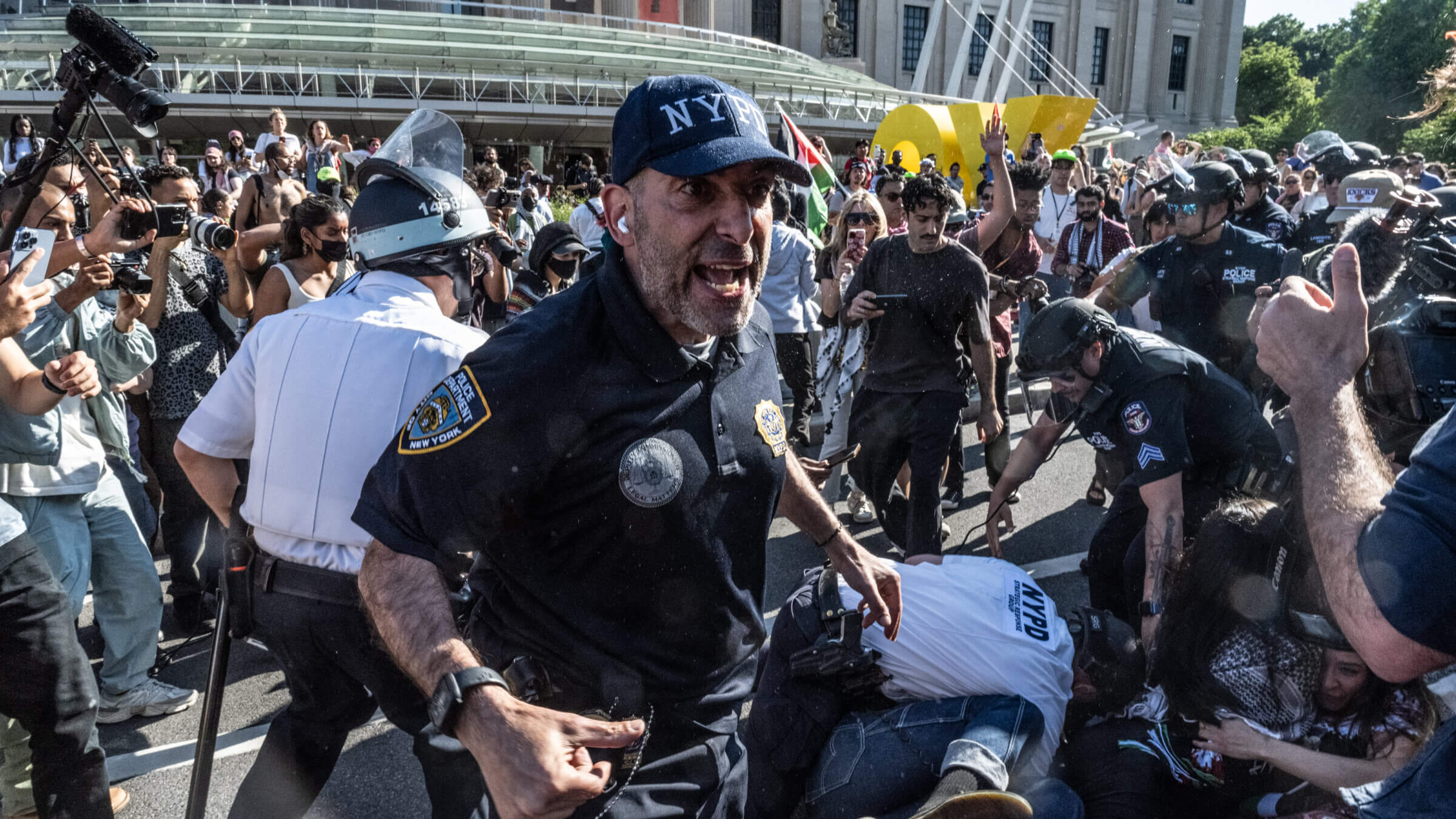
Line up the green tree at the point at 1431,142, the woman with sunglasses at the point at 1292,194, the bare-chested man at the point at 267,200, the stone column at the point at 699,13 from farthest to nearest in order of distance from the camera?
1. the stone column at the point at 699,13
2. the green tree at the point at 1431,142
3. the woman with sunglasses at the point at 1292,194
4. the bare-chested man at the point at 267,200

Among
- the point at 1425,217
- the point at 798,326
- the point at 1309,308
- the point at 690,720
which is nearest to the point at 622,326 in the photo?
the point at 690,720

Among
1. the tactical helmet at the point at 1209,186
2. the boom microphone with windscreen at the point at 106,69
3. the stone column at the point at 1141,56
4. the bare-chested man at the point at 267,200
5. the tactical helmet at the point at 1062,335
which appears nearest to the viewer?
the boom microphone with windscreen at the point at 106,69

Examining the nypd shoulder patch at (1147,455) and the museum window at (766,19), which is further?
the museum window at (766,19)

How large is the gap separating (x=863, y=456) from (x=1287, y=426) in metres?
1.96

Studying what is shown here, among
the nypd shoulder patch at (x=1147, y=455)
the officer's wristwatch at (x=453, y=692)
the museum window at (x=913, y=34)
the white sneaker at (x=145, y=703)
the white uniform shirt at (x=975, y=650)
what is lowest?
the white sneaker at (x=145, y=703)

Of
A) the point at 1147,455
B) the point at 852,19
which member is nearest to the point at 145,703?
the point at 1147,455

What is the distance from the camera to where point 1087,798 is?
109 inches

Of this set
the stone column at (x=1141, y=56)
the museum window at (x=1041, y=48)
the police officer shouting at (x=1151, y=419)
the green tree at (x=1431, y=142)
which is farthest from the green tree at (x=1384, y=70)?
the police officer shouting at (x=1151, y=419)

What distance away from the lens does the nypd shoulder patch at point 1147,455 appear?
3.54m

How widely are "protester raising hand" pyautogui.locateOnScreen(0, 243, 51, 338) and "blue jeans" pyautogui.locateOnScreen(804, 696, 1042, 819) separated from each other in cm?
244

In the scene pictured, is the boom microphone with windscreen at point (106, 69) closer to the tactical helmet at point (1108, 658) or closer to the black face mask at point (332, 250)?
the black face mask at point (332, 250)

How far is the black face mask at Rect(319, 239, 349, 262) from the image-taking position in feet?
13.9

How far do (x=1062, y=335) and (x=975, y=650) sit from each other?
138cm

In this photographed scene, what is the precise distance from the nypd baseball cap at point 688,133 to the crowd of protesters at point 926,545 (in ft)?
0.35
